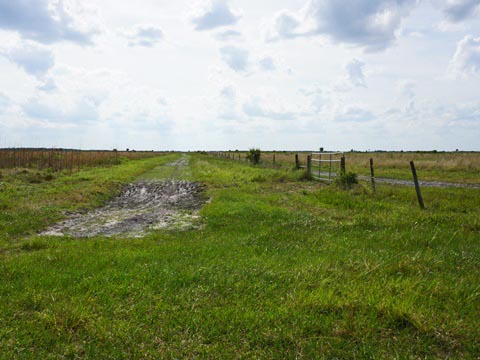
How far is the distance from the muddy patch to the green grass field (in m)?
1.08

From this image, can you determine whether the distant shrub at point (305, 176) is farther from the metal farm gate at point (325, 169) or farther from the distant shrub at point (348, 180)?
the distant shrub at point (348, 180)

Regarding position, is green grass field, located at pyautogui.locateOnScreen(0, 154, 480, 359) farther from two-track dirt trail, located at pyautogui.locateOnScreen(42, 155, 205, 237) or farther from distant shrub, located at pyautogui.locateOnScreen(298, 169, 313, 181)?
distant shrub, located at pyautogui.locateOnScreen(298, 169, 313, 181)

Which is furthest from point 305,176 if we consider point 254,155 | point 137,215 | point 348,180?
point 254,155

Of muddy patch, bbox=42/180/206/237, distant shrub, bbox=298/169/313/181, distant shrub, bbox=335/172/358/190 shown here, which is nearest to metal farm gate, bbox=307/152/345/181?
distant shrub, bbox=298/169/313/181

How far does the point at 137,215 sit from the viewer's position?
12.6m

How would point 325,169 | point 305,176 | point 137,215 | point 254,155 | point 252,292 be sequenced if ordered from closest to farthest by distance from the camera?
point 252,292
point 137,215
point 305,176
point 325,169
point 254,155

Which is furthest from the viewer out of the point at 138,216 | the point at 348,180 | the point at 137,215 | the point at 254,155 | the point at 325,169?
the point at 254,155

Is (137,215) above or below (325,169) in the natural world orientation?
below

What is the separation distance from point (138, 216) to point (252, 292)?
8.25 m

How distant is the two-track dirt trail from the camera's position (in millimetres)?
10164

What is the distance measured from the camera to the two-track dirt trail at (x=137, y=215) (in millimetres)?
10164

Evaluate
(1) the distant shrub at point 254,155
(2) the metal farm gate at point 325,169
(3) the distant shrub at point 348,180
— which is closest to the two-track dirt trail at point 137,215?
(3) the distant shrub at point 348,180

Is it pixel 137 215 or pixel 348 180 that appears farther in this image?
pixel 348 180

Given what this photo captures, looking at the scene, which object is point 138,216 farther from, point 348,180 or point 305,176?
point 305,176
